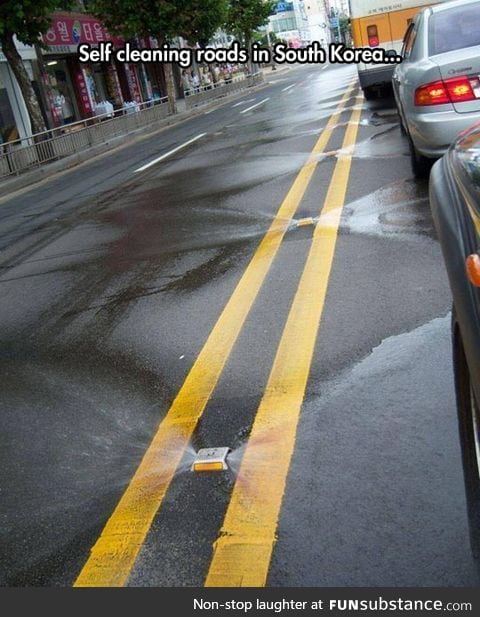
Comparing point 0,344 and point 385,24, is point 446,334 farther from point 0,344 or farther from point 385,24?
point 385,24

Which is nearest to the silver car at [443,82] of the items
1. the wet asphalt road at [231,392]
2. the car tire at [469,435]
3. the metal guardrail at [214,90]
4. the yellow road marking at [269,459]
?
the wet asphalt road at [231,392]

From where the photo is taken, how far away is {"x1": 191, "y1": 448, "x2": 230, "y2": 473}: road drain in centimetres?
317

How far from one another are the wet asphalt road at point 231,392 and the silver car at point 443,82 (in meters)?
0.72

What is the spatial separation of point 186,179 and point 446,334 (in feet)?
27.7

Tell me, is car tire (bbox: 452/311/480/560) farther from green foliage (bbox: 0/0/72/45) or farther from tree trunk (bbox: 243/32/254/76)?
tree trunk (bbox: 243/32/254/76)

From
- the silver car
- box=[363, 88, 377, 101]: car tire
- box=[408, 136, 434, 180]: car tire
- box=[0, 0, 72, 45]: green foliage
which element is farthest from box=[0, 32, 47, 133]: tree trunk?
the silver car

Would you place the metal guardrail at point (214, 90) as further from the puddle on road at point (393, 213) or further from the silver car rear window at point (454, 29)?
the puddle on road at point (393, 213)

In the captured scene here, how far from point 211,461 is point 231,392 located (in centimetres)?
74

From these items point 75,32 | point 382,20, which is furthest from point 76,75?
point 382,20

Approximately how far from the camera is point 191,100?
118ft

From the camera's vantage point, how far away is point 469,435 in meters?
2.98

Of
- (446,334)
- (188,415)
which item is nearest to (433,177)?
(446,334)

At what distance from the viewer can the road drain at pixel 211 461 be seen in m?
3.17

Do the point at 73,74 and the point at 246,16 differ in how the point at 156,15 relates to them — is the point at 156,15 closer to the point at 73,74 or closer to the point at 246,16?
the point at 73,74
